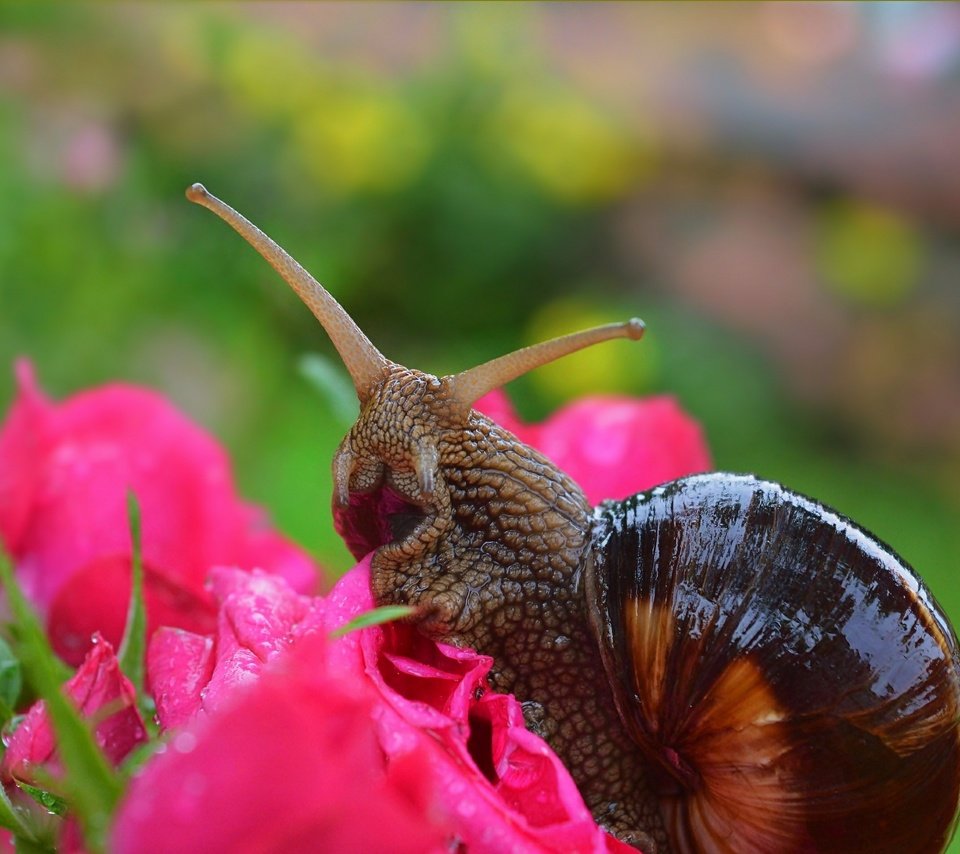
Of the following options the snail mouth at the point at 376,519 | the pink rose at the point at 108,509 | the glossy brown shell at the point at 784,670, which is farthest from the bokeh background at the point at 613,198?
the glossy brown shell at the point at 784,670

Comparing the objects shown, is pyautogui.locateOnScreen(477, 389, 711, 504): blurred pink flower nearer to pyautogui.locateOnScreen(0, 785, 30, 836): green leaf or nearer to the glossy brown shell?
the glossy brown shell

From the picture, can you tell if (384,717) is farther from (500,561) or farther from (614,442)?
(614,442)

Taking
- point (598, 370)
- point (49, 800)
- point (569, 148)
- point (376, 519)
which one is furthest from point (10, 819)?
point (569, 148)

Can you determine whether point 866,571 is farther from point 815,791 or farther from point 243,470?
point 243,470

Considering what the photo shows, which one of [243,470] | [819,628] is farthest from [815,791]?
[243,470]

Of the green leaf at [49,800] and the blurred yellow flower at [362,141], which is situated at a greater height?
the blurred yellow flower at [362,141]

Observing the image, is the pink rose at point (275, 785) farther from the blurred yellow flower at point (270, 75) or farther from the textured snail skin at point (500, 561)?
the blurred yellow flower at point (270, 75)
